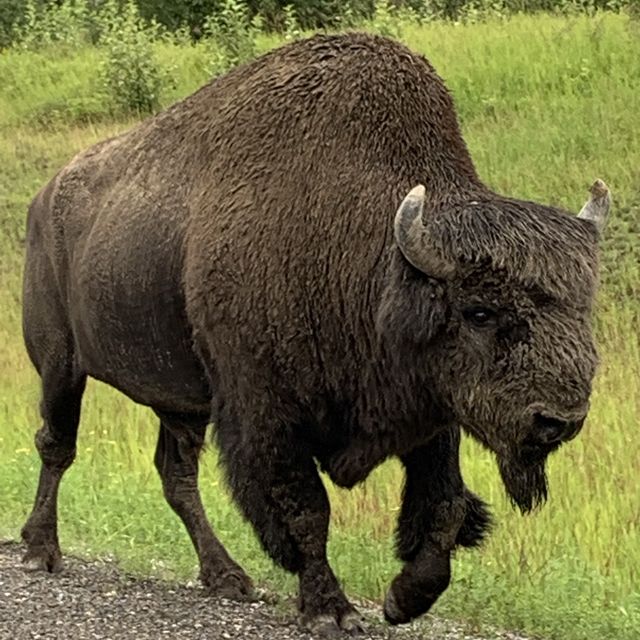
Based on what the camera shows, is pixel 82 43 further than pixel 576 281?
Yes

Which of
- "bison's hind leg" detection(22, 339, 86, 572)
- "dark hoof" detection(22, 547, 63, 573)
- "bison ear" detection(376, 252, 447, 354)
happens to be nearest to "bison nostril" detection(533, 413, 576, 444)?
"bison ear" detection(376, 252, 447, 354)

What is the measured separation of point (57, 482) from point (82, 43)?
2186cm

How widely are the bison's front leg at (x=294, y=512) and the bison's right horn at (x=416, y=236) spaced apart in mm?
903

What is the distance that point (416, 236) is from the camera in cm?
484

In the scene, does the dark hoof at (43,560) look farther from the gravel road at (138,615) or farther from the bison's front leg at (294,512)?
the bison's front leg at (294,512)

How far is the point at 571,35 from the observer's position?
19.2 meters

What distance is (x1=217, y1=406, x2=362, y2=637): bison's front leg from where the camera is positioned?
5.40m

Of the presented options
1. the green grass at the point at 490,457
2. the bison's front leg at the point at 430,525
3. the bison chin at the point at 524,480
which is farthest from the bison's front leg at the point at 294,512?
the bison chin at the point at 524,480

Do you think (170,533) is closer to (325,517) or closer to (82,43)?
(325,517)

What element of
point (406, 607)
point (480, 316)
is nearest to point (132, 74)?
point (406, 607)

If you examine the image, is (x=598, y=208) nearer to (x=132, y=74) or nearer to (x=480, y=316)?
(x=480, y=316)

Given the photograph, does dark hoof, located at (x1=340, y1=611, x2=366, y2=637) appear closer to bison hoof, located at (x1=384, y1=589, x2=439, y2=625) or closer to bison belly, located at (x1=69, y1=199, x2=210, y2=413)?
bison hoof, located at (x1=384, y1=589, x2=439, y2=625)

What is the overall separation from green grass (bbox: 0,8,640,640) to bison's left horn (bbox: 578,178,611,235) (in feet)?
4.54

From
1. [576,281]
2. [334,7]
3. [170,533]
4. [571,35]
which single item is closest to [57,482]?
[170,533]
